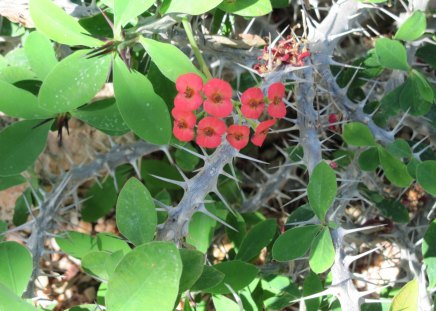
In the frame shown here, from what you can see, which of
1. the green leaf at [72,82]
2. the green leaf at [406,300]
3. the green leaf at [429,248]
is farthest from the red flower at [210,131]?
the green leaf at [429,248]

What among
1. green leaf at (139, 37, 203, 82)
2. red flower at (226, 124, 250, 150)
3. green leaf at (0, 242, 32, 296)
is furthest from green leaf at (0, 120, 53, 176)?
red flower at (226, 124, 250, 150)

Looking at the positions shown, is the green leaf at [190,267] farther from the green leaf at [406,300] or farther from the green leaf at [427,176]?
the green leaf at [427,176]

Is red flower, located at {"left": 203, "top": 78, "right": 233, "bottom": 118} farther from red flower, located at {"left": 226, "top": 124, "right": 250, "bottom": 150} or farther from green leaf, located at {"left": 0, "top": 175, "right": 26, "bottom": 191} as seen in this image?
green leaf, located at {"left": 0, "top": 175, "right": 26, "bottom": 191}

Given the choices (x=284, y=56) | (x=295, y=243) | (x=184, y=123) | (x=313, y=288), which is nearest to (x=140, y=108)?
(x=184, y=123)

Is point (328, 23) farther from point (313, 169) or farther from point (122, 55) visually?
point (122, 55)

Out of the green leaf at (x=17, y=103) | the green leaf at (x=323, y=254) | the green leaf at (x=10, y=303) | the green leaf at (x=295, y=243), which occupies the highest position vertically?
the green leaf at (x=17, y=103)

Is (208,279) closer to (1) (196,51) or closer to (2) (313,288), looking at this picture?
(2) (313,288)
